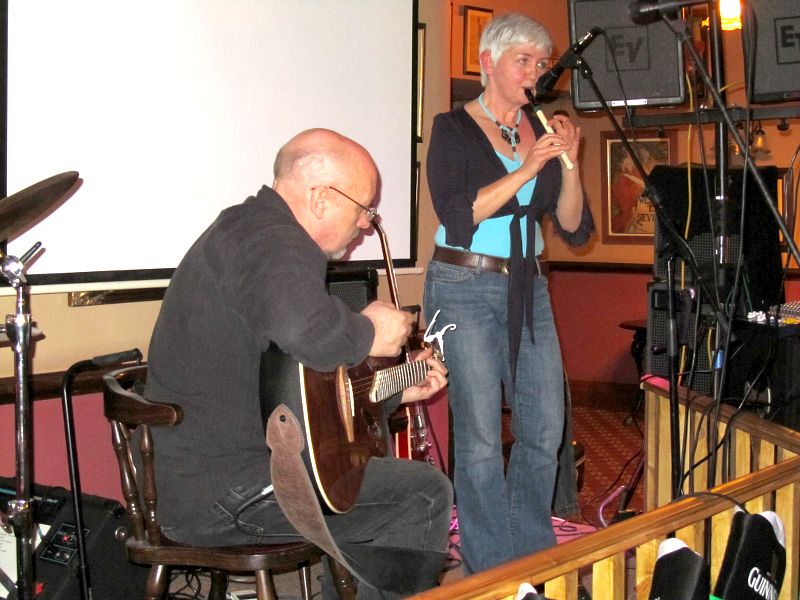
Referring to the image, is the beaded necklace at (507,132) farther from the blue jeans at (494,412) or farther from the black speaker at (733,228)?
the black speaker at (733,228)

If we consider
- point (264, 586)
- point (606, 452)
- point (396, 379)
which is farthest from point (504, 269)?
point (606, 452)

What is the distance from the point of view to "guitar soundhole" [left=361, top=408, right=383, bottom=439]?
1.89 meters

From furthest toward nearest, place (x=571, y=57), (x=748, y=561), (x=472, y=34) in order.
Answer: (x=472, y=34)
(x=571, y=57)
(x=748, y=561)

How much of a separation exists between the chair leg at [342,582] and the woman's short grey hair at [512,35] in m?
1.38

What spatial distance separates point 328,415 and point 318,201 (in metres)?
0.43

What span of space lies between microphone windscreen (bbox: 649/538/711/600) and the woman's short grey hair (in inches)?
57.4

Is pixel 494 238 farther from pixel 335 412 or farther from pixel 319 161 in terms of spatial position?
pixel 335 412

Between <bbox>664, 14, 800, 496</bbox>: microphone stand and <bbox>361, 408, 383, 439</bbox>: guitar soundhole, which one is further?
<bbox>361, 408, 383, 439</bbox>: guitar soundhole

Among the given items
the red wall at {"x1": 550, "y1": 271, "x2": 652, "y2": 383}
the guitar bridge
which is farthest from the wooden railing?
the red wall at {"x1": 550, "y1": 271, "x2": 652, "y2": 383}

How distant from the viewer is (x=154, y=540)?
5.96 ft

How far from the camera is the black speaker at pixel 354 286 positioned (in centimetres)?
278

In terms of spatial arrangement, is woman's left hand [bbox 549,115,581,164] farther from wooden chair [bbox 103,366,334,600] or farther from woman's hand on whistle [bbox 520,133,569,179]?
wooden chair [bbox 103,366,334,600]

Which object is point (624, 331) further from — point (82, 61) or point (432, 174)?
point (82, 61)

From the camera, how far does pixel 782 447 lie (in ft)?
6.56
